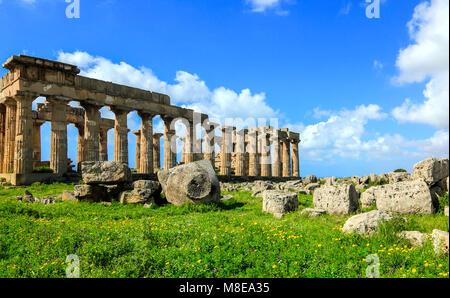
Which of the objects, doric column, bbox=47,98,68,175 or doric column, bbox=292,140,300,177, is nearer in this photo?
doric column, bbox=47,98,68,175

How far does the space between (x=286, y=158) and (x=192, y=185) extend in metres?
35.0

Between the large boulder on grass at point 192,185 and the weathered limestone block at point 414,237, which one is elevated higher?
the large boulder on grass at point 192,185

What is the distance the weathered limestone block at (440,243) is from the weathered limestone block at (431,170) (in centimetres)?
459

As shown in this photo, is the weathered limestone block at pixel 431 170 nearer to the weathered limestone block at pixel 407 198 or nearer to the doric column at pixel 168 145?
the weathered limestone block at pixel 407 198

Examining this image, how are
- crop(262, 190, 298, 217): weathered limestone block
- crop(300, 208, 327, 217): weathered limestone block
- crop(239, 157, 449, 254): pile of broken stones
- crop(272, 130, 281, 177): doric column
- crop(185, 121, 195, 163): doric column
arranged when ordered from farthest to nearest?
crop(272, 130, 281, 177): doric column, crop(185, 121, 195, 163): doric column, crop(262, 190, 298, 217): weathered limestone block, crop(300, 208, 327, 217): weathered limestone block, crop(239, 157, 449, 254): pile of broken stones

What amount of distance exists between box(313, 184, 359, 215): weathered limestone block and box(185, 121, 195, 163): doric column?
2388 centimetres

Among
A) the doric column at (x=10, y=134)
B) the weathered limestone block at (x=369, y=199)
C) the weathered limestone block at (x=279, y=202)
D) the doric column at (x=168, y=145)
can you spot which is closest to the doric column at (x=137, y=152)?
the doric column at (x=168, y=145)

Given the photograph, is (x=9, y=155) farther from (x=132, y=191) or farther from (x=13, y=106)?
(x=132, y=191)

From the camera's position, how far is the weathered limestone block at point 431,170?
10031 millimetres

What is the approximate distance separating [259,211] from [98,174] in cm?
774

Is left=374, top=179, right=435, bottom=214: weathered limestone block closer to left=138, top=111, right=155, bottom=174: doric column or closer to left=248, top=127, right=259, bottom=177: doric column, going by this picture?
left=138, top=111, right=155, bottom=174: doric column

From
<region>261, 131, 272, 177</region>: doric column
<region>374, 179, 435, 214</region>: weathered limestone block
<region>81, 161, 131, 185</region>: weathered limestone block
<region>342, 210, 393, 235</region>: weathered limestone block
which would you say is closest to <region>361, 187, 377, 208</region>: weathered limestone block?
<region>374, 179, 435, 214</region>: weathered limestone block

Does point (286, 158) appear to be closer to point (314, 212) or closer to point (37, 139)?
point (37, 139)

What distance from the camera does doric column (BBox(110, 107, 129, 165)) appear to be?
92.9 feet
